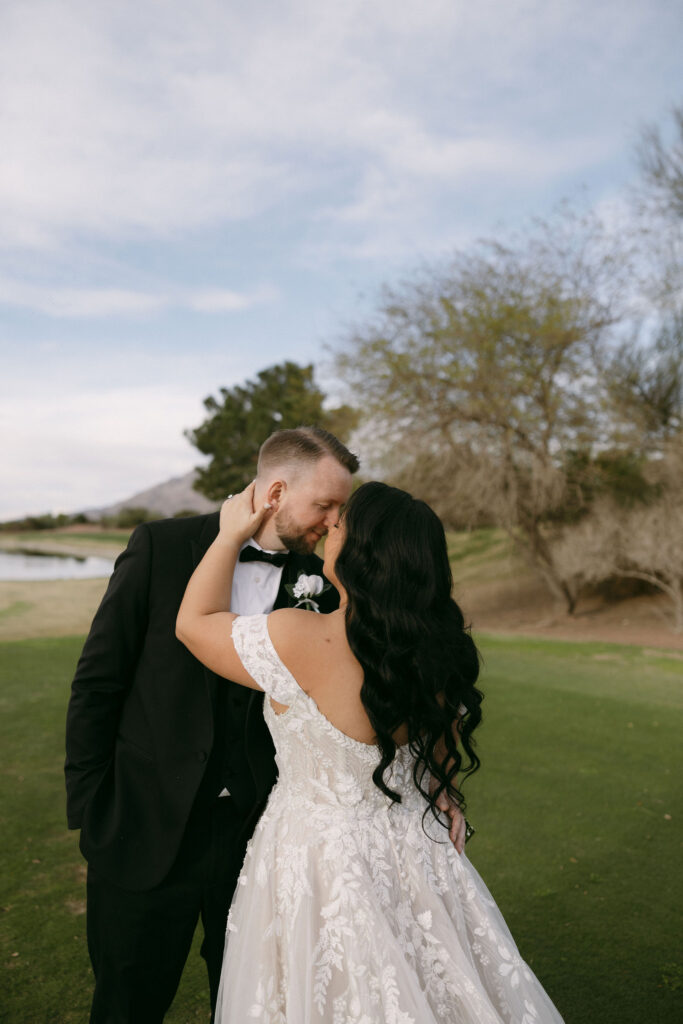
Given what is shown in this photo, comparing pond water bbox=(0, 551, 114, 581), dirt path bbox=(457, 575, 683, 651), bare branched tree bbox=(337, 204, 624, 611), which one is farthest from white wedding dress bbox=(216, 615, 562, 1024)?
pond water bbox=(0, 551, 114, 581)

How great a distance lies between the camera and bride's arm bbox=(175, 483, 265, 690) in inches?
83.2

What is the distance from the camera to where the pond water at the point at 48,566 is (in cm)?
3448

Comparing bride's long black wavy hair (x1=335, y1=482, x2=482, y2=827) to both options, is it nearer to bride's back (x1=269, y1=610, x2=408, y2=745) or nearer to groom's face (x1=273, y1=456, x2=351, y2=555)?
bride's back (x1=269, y1=610, x2=408, y2=745)

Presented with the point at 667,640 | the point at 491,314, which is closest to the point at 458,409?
the point at 491,314

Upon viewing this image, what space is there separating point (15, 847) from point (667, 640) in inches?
537

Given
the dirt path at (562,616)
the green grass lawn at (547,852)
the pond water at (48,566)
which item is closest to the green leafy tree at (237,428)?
the pond water at (48,566)

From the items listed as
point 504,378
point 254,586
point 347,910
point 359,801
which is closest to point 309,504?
point 254,586

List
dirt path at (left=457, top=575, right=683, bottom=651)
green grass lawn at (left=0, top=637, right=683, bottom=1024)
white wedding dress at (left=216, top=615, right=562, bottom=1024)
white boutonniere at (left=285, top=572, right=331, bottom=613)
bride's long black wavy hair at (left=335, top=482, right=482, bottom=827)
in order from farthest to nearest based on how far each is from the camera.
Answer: dirt path at (left=457, top=575, right=683, bottom=651) → green grass lawn at (left=0, top=637, right=683, bottom=1024) → white boutonniere at (left=285, top=572, right=331, bottom=613) → bride's long black wavy hair at (left=335, top=482, right=482, bottom=827) → white wedding dress at (left=216, top=615, right=562, bottom=1024)

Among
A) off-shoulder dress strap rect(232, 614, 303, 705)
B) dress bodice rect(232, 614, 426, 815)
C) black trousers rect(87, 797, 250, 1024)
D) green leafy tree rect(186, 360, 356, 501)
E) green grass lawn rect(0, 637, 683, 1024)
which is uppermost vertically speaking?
green leafy tree rect(186, 360, 356, 501)

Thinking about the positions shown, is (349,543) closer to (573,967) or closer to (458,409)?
(573,967)

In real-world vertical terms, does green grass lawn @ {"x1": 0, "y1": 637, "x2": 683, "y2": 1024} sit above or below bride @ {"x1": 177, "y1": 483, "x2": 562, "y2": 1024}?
below

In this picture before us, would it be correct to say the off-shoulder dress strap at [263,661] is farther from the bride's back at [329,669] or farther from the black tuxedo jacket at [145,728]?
the black tuxedo jacket at [145,728]

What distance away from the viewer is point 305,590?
102 inches

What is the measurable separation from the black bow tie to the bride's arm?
28 centimetres
